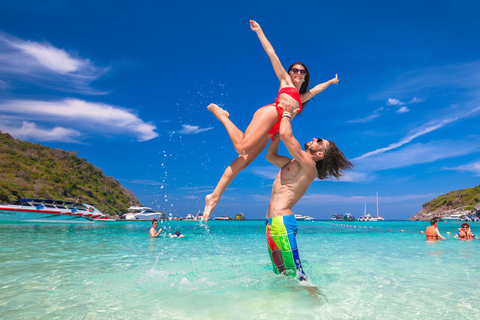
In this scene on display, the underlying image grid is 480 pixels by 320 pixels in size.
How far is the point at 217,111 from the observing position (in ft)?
18.0

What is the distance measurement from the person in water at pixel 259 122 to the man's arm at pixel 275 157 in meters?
0.44

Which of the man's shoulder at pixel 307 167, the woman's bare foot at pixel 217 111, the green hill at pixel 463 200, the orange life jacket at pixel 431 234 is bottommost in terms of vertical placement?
the orange life jacket at pixel 431 234

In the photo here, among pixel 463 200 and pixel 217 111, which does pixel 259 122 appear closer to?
pixel 217 111

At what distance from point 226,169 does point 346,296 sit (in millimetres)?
3275

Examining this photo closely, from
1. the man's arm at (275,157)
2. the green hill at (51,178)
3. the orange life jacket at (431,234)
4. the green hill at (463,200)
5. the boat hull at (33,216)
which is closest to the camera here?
the man's arm at (275,157)

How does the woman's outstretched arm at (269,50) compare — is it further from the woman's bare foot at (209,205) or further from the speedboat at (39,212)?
the speedboat at (39,212)

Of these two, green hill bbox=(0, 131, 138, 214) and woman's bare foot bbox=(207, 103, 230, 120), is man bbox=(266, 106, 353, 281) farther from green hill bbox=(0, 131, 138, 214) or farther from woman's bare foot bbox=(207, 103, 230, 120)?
green hill bbox=(0, 131, 138, 214)

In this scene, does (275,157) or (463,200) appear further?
(463,200)

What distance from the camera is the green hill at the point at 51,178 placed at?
193ft

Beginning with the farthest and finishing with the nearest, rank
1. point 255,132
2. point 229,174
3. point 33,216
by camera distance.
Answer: point 33,216
point 229,174
point 255,132

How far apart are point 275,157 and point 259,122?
3.27 feet

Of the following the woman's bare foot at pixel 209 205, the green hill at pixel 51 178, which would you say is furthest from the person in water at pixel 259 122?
the green hill at pixel 51 178

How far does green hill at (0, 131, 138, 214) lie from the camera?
58.7 metres

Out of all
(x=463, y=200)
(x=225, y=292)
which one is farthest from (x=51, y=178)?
(x=463, y=200)
